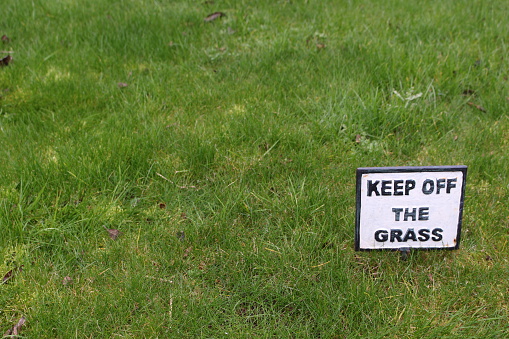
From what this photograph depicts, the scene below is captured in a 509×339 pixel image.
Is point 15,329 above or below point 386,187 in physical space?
below

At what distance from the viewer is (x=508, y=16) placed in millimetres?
5160

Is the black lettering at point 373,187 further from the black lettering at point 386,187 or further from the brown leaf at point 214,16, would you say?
the brown leaf at point 214,16

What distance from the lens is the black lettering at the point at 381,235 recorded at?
8.51 ft

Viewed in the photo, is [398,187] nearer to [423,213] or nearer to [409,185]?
[409,185]

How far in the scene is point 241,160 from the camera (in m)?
3.36

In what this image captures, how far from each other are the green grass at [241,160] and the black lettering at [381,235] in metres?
0.13

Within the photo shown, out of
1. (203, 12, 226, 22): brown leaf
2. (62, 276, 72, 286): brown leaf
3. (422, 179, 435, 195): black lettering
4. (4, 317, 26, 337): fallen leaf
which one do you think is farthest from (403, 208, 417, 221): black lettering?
(203, 12, 226, 22): brown leaf

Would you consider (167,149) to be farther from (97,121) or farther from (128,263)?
(128,263)

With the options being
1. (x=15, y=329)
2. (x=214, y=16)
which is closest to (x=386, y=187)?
(x=15, y=329)

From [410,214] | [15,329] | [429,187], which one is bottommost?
[15,329]

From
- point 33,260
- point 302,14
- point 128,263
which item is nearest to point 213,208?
point 128,263

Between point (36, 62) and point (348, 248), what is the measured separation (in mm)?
3326

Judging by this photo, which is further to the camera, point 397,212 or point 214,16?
point 214,16

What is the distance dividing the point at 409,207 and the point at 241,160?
1224mm
